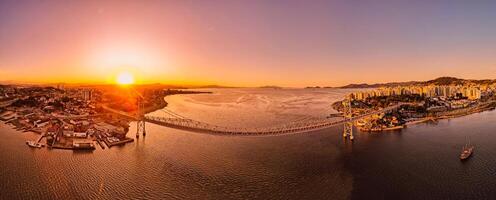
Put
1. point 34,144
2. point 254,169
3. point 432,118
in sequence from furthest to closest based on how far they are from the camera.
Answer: point 432,118 → point 34,144 → point 254,169

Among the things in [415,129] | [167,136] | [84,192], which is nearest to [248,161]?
[84,192]

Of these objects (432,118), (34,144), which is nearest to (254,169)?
(34,144)

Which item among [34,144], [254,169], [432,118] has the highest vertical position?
[432,118]

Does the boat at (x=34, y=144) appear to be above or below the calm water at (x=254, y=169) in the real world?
above

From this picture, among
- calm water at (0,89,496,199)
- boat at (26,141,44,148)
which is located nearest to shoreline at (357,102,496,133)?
calm water at (0,89,496,199)

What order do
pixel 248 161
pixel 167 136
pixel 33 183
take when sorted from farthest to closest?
pixel 167 136
pixel 248 161
pixel 33 183

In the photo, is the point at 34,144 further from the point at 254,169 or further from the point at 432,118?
the point at 432,118

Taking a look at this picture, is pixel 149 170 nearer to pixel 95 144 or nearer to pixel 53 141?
pixel 95 144

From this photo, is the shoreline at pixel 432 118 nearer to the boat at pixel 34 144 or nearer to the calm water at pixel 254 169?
the calm water at pixel 254 169

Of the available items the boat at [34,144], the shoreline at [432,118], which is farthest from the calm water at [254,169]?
the shoreline at [432,118]
